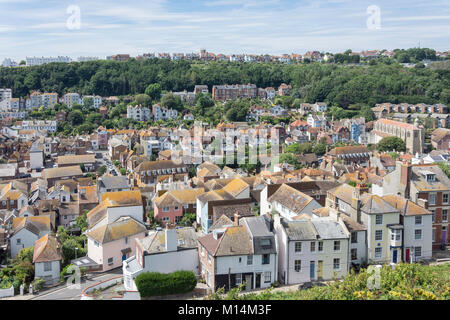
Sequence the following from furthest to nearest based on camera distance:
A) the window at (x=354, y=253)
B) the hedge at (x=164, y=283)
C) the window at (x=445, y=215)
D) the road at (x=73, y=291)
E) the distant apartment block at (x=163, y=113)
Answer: the distant apartment block at (x=163, y=113) → the window at (x=445, y=215) → the window at (x=354, y=253) → the road at (x=73, y=291) → the hedge at (x=164, y=283)

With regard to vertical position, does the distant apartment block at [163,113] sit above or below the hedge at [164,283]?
above

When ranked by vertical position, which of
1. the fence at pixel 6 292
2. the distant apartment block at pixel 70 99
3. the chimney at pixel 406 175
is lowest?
the fence at pixel 6 292

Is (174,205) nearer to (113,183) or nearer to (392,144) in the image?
(113,183)

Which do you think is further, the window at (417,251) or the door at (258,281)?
the window at (417,251)

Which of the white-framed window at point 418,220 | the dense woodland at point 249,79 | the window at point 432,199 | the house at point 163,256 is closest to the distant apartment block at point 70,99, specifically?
the dense woodland at point 249,79

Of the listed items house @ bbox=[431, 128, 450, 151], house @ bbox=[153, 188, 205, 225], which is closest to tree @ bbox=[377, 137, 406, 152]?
house @ bbox=[431, 128, 450, 151]

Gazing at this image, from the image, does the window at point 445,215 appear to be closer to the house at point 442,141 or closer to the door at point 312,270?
the door at point 312,270

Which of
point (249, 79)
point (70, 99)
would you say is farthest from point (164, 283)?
point (249, 79)

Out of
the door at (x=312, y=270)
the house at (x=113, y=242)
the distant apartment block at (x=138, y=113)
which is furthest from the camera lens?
the distant apartment block at (x=138, y=113)
